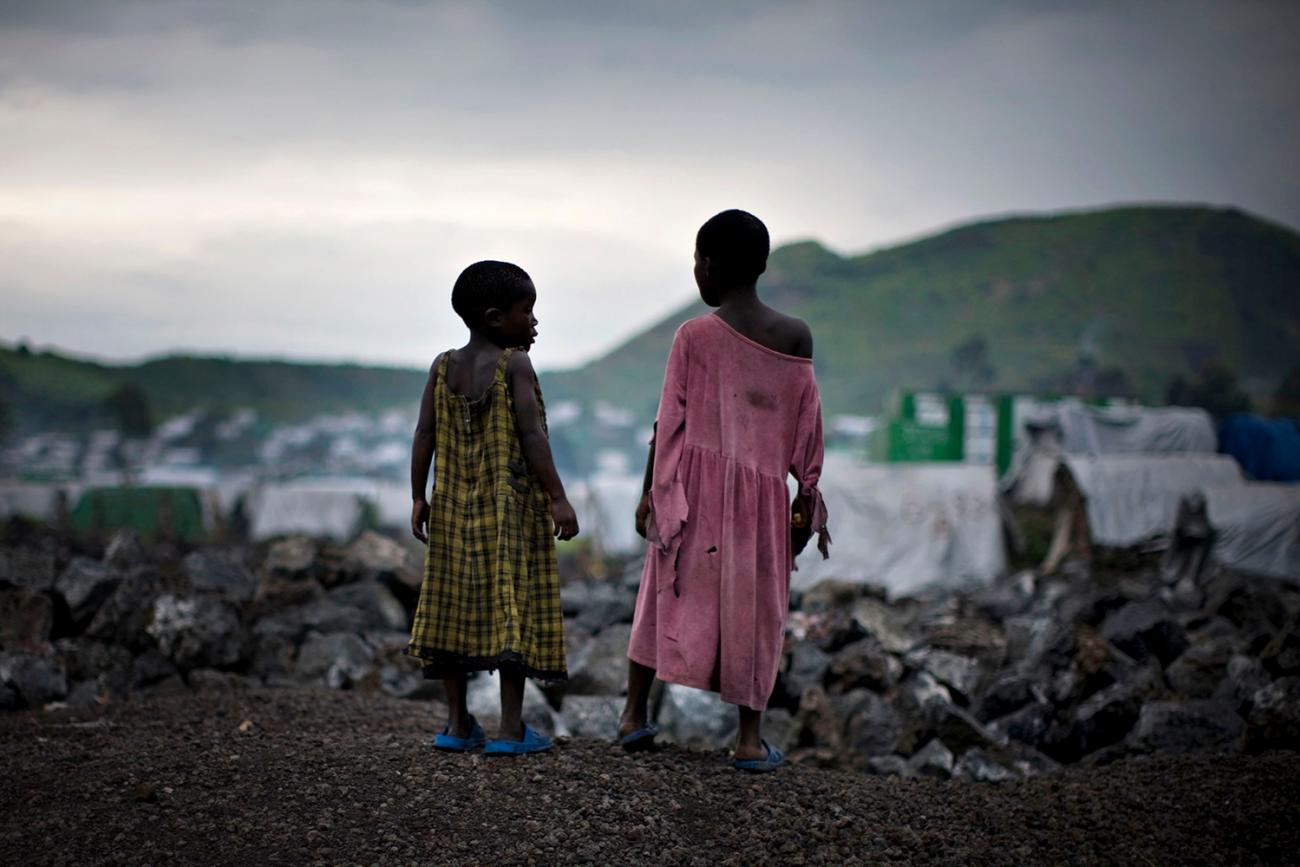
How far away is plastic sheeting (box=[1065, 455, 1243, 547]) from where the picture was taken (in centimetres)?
1486

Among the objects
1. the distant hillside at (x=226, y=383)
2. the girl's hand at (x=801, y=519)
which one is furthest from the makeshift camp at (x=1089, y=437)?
the distant hillside at (x=226, y=383)

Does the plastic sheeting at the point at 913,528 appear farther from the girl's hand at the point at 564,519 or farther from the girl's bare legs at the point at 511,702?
the girl's hand at the point at 564,519

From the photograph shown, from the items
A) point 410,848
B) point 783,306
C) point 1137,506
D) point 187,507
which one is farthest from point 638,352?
point 410,848

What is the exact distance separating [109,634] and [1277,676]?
625cm

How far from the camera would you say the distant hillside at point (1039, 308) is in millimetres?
58719

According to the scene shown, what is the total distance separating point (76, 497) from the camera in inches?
830

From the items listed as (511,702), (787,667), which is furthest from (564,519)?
(787,667)

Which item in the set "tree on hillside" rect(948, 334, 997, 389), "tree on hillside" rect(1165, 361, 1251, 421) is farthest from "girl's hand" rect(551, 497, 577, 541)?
"tree on hillside" rect(948, 334, 997, 389)

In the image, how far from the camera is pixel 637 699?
13.4ft

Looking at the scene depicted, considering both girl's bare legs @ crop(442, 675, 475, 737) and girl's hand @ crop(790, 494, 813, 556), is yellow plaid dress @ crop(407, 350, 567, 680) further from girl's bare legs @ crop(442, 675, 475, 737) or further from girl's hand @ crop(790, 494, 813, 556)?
girl's hand @ crop(790, 494, 813, 556)

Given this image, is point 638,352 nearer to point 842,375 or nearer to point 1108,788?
point 842,375

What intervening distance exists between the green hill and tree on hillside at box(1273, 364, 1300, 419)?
104 centimetres

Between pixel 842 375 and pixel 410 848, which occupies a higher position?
pixel 842 375

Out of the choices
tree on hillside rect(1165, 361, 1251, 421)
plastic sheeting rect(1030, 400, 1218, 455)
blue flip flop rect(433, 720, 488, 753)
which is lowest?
blue flip flop rect(433, 720, 488, 753)
